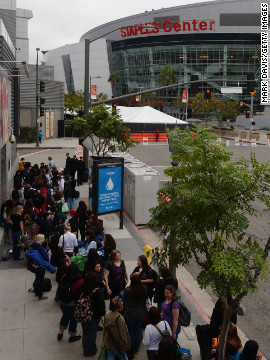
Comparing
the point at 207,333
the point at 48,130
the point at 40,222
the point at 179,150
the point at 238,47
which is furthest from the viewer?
the point at 238,47

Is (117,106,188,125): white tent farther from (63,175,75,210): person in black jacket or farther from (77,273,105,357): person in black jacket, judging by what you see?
(77,273,105,357): person in black jacket

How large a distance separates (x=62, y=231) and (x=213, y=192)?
245 inches

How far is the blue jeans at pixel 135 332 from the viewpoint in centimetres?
779

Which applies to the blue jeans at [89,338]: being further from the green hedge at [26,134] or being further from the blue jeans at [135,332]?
the green hedge at [26,134]

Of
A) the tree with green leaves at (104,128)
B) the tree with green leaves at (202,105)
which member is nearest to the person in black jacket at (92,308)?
the tree with green leaves at (104,128)

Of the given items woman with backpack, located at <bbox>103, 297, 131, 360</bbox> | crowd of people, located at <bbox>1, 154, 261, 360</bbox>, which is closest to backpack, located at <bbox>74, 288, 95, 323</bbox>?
crowd of people, located at <bbox>1, 154, 261, 360</bbox>

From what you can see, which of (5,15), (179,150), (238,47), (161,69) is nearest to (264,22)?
(238,47)

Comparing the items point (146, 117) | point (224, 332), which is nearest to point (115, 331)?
point (224, 332)

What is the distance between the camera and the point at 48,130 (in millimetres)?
58969

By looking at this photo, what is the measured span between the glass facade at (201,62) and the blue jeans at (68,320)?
3980 inches

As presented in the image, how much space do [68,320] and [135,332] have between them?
133 cm

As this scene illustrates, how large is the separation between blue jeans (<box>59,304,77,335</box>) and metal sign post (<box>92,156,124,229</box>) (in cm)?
724

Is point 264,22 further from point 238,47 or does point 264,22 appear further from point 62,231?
point 62,231

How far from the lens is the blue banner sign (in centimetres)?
1558
